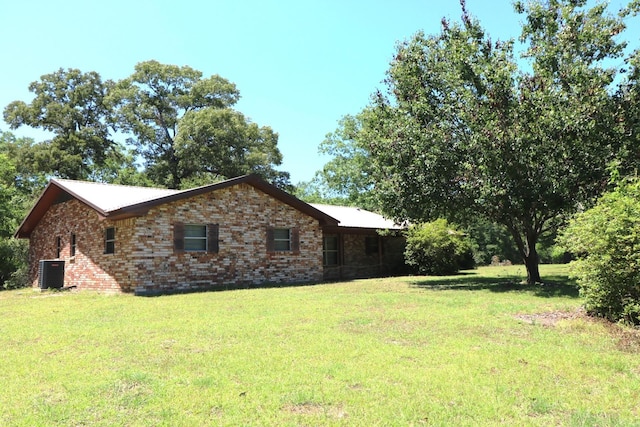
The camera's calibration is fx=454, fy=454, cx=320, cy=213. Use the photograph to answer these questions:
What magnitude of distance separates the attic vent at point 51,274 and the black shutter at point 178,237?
5.40 meters

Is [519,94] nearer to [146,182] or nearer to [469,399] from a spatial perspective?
[469,399]

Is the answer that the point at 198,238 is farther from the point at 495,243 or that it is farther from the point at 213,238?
the point at 495,243

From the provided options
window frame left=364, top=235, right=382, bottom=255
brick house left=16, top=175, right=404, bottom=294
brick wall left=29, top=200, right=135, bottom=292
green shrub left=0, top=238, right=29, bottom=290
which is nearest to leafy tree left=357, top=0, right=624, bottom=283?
brick house left=16, top=175, right=404, bottom=294

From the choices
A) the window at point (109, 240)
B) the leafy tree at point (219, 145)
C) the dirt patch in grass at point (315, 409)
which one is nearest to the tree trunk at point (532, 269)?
the dirt patch in grass at point (315, 409)

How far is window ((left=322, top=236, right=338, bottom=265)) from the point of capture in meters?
21.6

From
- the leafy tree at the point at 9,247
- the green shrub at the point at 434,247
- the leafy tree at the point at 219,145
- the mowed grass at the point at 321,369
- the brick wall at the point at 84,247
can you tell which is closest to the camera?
the mowed grass at the point at 321,369

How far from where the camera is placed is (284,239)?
713 inches

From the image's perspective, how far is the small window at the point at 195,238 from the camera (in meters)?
15.4

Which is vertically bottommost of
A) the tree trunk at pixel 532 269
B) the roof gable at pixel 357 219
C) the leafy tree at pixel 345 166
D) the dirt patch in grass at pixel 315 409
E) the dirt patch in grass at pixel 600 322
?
the dirt patch in grass at pixel 315 409

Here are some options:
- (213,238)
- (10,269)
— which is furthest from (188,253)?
(10,269)

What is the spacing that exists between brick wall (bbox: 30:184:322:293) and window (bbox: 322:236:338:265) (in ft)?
7.80

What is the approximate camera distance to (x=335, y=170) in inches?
1505

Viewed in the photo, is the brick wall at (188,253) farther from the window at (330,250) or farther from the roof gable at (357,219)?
the roof gable at (357,219)

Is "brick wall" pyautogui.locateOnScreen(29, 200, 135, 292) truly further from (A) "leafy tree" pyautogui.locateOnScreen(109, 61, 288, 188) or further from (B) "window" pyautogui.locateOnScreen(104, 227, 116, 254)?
(A) "leafy tree" pyautogui.locateOnScreen(109, 61, 288, 188)
